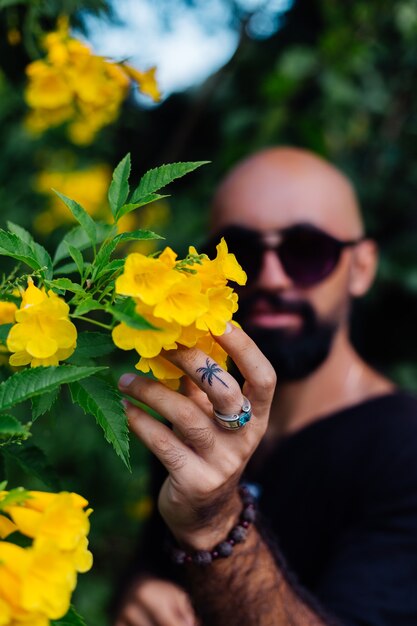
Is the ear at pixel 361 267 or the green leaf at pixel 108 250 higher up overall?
the green leaf at pixel 108 250

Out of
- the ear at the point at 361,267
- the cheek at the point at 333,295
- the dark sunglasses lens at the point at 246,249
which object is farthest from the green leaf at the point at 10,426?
the ear at the point at 361,267

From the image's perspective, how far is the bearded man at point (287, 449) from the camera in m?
0.93

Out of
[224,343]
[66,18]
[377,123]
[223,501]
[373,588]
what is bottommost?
[377,123]

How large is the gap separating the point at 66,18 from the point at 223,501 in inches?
38.4

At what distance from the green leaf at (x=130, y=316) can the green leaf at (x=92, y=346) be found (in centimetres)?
13

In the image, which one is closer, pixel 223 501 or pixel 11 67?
pixel 223 501

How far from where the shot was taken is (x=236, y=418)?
0.88m

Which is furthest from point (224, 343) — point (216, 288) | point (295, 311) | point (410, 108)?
point (410, 108)

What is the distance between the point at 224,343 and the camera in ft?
2.78

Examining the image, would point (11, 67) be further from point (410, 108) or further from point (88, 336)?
point (410, 108)

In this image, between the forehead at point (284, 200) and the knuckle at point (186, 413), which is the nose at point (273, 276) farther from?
the knuckle at point (186, 413)

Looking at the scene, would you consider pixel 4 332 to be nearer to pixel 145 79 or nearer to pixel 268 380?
pixel 268 380

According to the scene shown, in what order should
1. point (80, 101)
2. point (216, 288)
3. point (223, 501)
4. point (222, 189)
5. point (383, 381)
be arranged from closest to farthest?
1. point (216, 288)
2. point (223, 501)
3. point (80, 101)
4. point (383, 381)
5. point (222, 189)

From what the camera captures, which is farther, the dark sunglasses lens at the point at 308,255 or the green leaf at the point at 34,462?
the dark sunglasses lens at the point at 308,255
